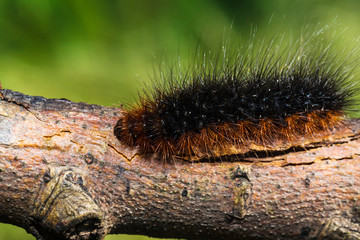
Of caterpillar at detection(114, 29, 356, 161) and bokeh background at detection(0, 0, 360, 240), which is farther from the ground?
bokeh background at detection(0, 0, 360, 240)

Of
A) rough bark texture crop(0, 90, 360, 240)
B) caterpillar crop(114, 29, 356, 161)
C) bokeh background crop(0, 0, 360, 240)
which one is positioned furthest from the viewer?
bokeh background crop(0, 0, 360, 240)

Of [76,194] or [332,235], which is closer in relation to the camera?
[76,194]

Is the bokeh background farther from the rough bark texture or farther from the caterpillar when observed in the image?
the rough bark texture

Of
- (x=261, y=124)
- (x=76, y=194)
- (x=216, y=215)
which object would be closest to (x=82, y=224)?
(x=76, y=194)

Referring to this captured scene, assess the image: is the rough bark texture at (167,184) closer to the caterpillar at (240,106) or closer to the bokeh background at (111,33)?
the caterpillar at (240,106)

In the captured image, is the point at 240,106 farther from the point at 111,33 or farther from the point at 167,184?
the point at 111,33

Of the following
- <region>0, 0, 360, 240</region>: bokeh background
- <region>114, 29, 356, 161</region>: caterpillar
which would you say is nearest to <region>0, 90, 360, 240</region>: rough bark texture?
<region>114, 29, 356, 161</region>: caterpillar

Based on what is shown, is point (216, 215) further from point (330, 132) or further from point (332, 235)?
point (330, 132)
